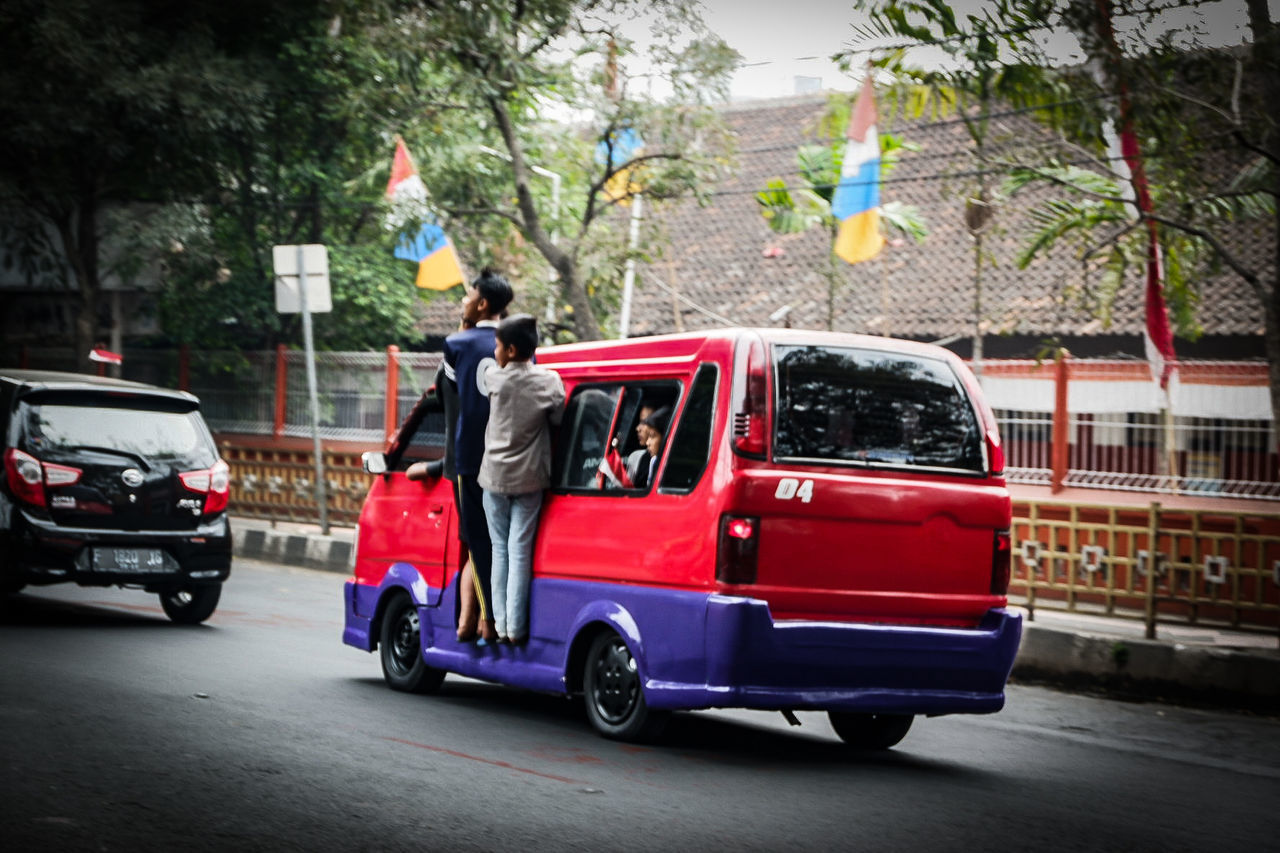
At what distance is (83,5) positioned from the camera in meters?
20.5

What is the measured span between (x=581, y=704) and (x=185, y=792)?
3291mm

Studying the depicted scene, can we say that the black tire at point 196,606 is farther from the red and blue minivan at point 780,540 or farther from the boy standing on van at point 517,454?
the red and blue minivan at point 780,540

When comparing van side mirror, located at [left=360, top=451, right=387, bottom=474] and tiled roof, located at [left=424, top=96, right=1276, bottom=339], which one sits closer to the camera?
van side mirror, located at [left=360, top=451, right=387, bottom=474]

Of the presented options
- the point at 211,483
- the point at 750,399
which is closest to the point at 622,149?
the point at 211,483

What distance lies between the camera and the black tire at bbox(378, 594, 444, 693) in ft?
29.3

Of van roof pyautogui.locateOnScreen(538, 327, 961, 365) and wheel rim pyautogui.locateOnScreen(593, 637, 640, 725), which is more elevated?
van roof pyautogui.locateOnScreen(538, 327, 961, 365)

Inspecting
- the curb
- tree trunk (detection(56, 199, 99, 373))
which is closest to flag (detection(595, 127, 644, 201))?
tree trunk (detection(56, 199, 99, 373))

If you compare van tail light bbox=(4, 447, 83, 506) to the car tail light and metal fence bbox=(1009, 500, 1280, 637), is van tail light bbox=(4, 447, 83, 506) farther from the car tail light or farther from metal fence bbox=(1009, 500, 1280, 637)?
metal fence bbox=(1009, 500, 1280, 637)

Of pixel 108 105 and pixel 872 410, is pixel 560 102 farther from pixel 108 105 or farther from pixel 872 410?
pixel 872 410

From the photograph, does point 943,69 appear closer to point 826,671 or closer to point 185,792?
point 826,671

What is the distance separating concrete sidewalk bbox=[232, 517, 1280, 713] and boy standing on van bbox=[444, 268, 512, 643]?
482 centimetres

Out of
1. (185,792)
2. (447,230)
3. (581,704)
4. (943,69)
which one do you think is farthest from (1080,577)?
(447,230)

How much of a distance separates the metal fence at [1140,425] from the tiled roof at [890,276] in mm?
5521

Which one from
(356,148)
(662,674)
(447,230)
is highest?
(356,148)
